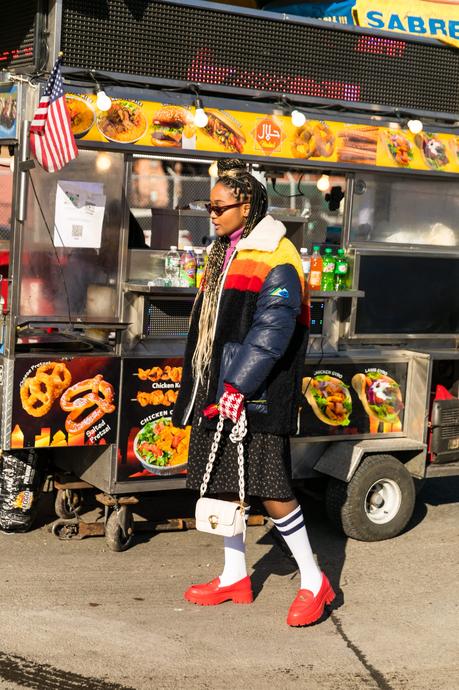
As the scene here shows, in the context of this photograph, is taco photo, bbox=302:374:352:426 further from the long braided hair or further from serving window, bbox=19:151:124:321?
the long braided hair

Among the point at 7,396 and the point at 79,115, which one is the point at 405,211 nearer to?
the point at 79,115

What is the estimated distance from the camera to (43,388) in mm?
5598

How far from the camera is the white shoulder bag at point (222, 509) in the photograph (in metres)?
4.82

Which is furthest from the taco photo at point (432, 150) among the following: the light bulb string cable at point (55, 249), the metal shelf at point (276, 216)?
the light bulb string cable at point (55, 249)

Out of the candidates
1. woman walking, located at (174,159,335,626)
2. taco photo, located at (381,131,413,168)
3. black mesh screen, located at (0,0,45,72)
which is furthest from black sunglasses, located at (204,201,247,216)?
taco photo, located at (381,131,413,168)

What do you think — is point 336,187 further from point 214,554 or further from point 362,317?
point 214,554

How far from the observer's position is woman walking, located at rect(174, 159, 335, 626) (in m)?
4.72

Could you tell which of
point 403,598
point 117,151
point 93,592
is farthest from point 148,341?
point 403,598

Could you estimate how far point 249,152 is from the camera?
609 cm

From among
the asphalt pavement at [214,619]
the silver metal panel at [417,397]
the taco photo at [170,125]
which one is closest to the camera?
the asphalt pavement at [214,619]

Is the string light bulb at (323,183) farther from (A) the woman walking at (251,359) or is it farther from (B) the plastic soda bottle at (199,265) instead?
(A) the woman walking at (251,359)

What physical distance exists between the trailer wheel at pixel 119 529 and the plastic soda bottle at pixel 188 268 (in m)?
1.38

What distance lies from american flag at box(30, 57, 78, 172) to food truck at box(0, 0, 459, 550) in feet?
Result: 0.32

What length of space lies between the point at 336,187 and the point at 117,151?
5.27ft
